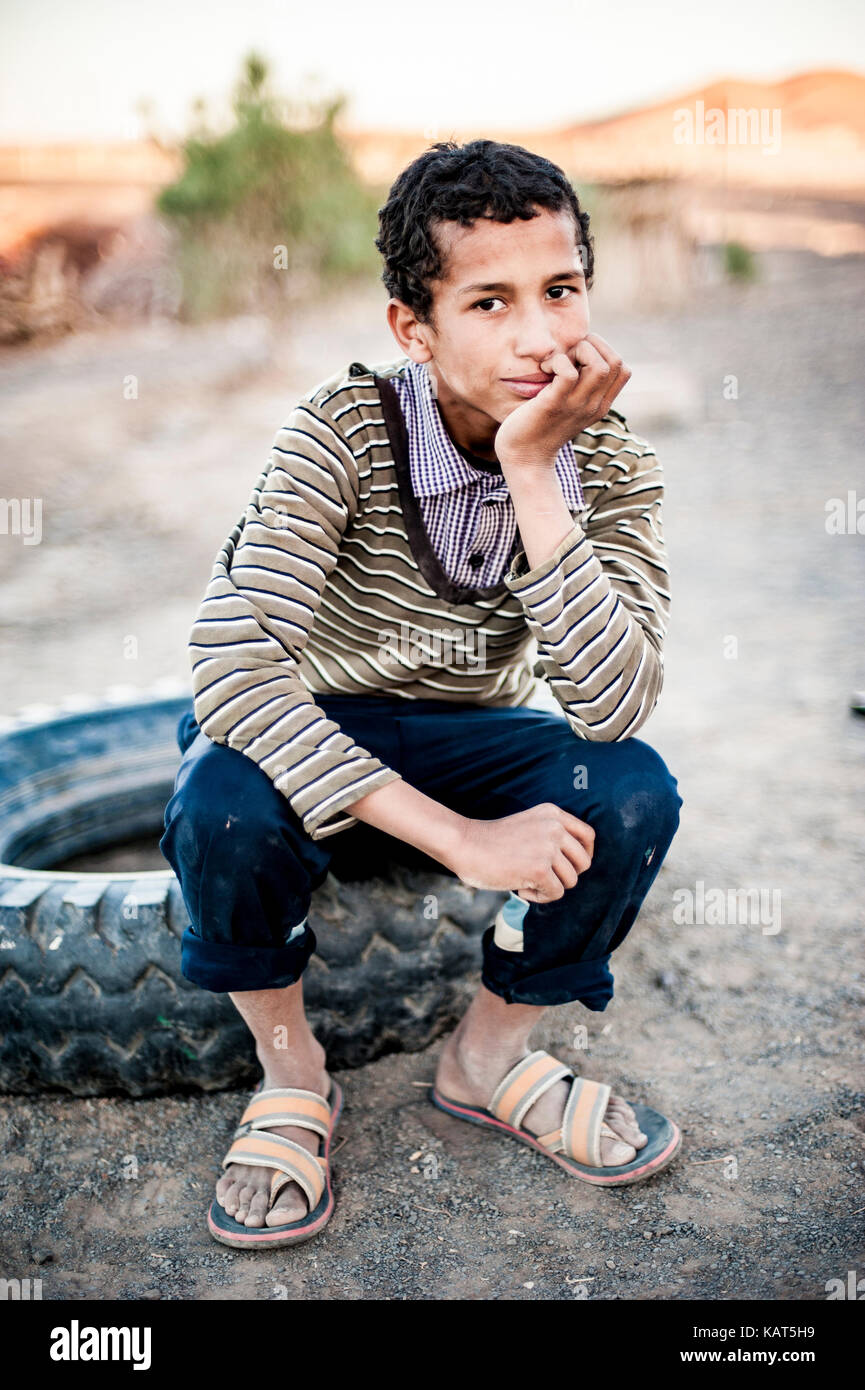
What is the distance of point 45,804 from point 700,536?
382 centimetres

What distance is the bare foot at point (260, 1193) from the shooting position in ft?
6.07

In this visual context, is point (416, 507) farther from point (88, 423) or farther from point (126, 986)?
point (88, 423)

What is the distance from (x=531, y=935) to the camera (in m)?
1.90

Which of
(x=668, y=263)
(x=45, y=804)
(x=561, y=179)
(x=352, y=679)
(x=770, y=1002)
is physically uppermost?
(x=668, y=263)

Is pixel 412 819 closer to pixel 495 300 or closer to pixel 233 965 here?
pixel 233 965

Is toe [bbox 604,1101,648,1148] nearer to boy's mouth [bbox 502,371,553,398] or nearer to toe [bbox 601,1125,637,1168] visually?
toe [bbox 601,1125,637,1168]

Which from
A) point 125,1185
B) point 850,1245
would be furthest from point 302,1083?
point 850,1245

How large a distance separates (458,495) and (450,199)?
0.47 m

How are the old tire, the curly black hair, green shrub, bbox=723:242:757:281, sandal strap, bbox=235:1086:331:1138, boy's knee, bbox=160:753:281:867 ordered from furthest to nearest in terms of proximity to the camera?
green shrub, bbox=723:242:757:281
the old tire
sandal strap, bbox=235:1086:331:1138
the curly black hair
boy's knee, bbox=160:753:281:867

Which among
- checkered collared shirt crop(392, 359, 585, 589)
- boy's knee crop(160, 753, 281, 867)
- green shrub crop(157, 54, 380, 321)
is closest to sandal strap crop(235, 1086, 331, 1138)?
boy's knee crop(160, 753, 281, 867)

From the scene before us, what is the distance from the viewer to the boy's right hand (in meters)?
1.75

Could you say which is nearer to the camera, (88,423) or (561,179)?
(561,179)

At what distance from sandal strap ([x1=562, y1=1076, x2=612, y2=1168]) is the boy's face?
1166 mm

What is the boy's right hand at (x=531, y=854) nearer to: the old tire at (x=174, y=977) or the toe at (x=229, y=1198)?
the old tire at (x=174, y=977)
